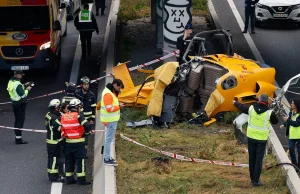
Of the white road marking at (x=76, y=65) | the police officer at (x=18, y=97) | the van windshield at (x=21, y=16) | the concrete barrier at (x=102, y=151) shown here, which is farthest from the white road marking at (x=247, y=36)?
the van windshield at (x=21, y=16)

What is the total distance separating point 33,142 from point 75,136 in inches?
136

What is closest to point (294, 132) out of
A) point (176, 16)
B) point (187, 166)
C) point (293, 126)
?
point (293, 126)

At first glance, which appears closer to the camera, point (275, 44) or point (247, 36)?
point (275, 44)

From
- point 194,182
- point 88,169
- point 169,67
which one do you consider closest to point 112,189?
point 194,182

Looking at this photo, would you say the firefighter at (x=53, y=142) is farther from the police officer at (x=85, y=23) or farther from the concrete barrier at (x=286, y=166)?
the police officer at (x=85, y=23)

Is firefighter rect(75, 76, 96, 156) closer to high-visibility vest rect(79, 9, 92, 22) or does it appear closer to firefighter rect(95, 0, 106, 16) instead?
high-visibility vest rect(79, 9, 92, 22)

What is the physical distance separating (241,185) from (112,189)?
2.17m

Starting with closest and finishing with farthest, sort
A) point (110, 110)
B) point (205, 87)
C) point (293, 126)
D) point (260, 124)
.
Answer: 1. point (260, 124)
2. point (110, 110)
3. point (293, 126)
4. point (205, 87)

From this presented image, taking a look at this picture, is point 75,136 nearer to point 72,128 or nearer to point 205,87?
point 72,128

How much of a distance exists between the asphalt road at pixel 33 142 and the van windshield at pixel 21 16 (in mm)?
1599

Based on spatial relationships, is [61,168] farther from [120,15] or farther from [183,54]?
[120,15]

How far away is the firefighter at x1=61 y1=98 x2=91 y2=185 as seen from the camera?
14344 mm

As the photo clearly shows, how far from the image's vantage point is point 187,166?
14875 mm

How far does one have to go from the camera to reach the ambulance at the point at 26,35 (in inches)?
899
